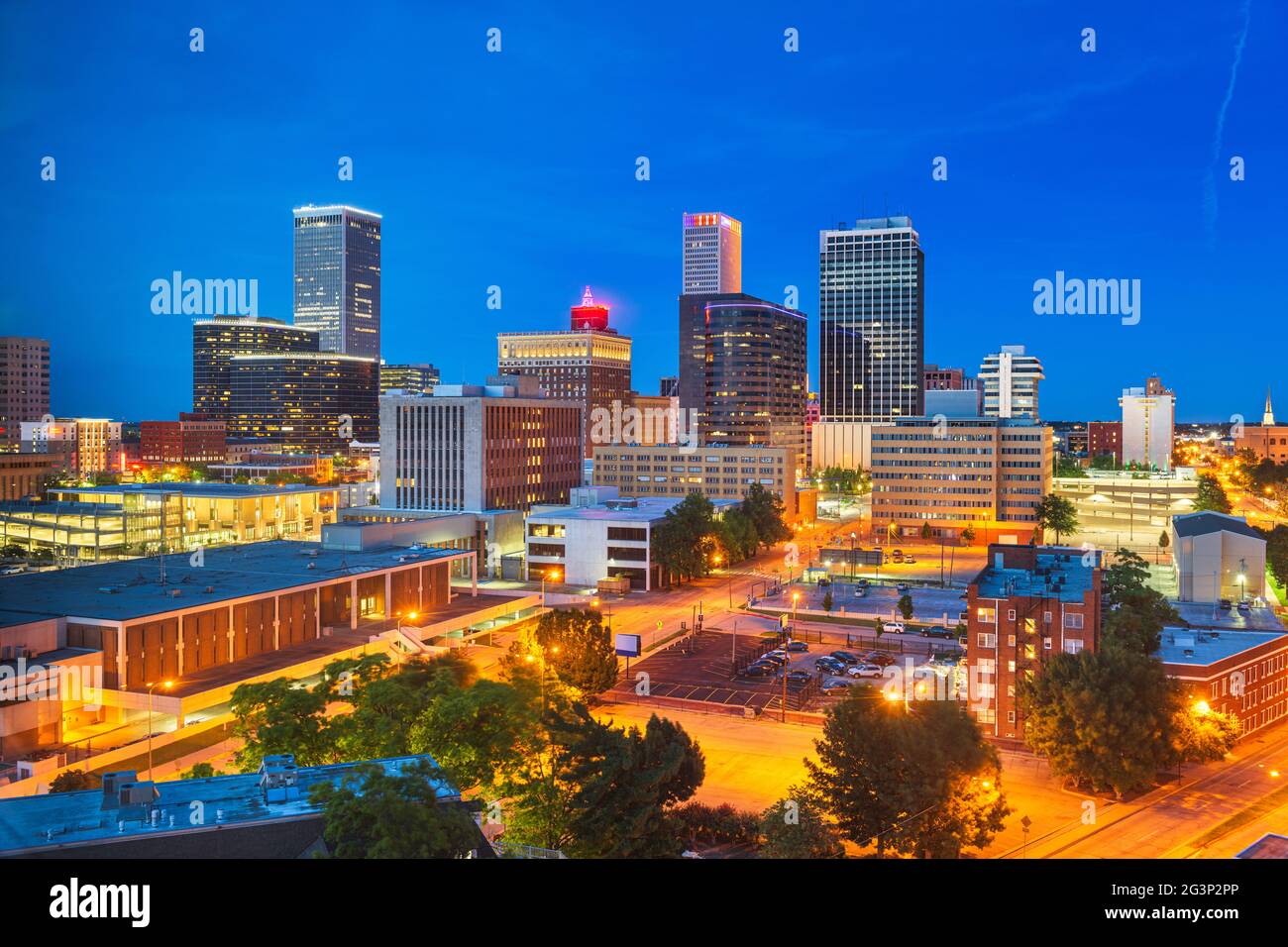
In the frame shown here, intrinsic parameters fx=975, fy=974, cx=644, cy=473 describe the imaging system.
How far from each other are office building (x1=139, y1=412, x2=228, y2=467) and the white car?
5399 inches

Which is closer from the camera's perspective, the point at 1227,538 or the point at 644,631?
the point at 644,631

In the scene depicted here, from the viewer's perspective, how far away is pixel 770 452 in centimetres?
9006

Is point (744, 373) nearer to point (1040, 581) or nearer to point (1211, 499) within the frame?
point (1211, 499)

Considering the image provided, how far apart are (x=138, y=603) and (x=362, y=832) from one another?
22.2 metres

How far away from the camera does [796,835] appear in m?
→ 19.2

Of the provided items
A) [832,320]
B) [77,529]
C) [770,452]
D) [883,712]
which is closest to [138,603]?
[883,712]

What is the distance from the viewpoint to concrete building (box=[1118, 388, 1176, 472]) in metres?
150

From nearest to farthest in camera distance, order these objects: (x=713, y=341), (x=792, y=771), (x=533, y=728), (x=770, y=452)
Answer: (x=533, y=728) < (x=792, y=771) < (x=770, y=452) < (x=713, y=341)

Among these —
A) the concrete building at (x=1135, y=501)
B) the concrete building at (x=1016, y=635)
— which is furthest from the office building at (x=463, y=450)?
the concrete building at (x=1135, y=501)

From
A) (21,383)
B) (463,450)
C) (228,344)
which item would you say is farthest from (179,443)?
(463,450)

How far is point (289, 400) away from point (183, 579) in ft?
484

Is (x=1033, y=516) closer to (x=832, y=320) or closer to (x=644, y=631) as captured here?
(x=644, y=631)

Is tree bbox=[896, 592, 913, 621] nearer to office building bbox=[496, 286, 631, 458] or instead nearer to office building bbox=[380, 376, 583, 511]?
office building bbox=[380, 376, 583, 511]

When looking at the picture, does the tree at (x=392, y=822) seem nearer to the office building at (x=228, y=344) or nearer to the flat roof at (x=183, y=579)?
the flat roof at (x=183, y=579)
